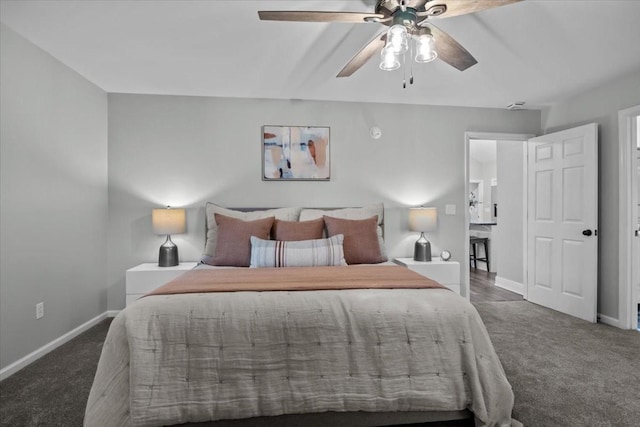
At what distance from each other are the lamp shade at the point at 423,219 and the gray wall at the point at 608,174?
65.2 inches

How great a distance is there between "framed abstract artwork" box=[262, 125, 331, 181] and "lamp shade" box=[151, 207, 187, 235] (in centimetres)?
102

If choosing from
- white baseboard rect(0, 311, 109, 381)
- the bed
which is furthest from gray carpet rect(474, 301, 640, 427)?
white baseboard rect(0, 311, 109, 381)

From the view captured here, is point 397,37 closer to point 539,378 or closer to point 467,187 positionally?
point 539,378

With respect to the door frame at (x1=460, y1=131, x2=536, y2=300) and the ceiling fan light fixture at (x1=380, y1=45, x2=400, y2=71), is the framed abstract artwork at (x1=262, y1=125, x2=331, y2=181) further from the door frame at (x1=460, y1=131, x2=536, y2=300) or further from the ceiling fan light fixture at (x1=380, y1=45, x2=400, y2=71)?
the ceiling fan light fixture at (x1=380, y1=45, x2=400, y2=71)

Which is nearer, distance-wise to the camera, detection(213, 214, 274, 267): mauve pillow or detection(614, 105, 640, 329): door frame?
detection(213, 214, 274, 267): mauve pillow

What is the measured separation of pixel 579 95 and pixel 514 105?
0.61 meters

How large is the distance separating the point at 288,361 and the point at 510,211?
14.6 ft

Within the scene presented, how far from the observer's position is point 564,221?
3.64m

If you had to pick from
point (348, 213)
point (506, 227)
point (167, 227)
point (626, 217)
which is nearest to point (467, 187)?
point (506, 227)

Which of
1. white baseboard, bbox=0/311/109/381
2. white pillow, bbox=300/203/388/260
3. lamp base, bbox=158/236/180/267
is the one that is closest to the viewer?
white baseboard, bbox=0/311/109/381

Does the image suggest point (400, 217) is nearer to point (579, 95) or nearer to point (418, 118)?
point (418, 118)

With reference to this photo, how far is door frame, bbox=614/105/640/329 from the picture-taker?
3146mm

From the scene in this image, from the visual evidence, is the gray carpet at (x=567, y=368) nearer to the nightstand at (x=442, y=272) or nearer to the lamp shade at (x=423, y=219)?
the nightstand at (x=442, y=272)

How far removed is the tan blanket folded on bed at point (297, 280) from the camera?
1.84 meters
